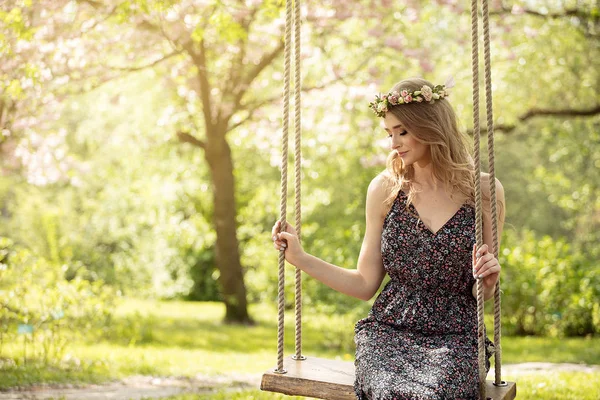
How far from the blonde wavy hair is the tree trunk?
6.49 meters

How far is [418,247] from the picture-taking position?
9.15ft

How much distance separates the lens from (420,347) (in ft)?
8.74

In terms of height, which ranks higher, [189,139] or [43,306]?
[189,139]

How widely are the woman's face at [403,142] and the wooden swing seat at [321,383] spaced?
0.88m

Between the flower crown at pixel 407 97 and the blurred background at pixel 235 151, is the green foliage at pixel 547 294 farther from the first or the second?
the flower crown at pixel 407 97

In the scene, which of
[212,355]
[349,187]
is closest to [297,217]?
[212,355]

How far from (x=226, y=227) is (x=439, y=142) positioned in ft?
23.2

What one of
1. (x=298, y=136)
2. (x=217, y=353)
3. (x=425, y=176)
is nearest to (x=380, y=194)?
(x=425, y=176)

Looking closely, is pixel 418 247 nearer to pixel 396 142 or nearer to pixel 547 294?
pixel 396 142

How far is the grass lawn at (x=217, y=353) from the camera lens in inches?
197

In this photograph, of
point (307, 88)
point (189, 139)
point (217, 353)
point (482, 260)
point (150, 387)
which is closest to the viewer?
point (482, 260)

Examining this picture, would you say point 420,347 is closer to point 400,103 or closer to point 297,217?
point 297,217

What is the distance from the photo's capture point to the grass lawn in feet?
16.4

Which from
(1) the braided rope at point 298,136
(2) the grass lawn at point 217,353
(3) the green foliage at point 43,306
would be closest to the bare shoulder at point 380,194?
(1) the braided rope at point 298,136
